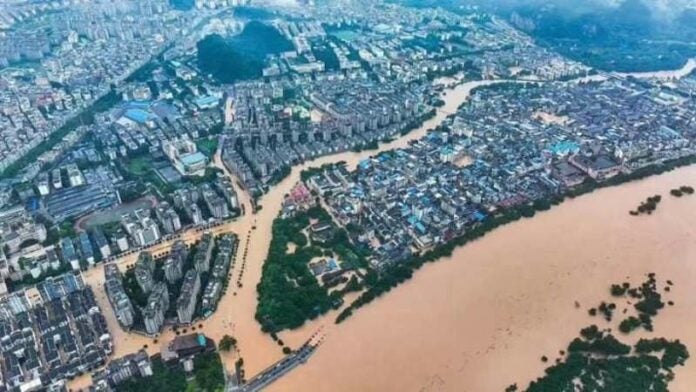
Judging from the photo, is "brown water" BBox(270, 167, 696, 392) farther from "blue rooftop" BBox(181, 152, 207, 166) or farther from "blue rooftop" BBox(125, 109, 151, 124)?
"blue rooftop" BBox(125, 109, 151, 124)

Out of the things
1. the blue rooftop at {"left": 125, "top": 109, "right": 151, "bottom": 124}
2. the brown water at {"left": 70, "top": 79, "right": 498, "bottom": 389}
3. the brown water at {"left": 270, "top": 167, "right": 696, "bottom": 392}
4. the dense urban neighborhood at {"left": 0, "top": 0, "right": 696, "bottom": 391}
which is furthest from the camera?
the blue rooftop at {"left": 125, "top": 109, "right": 151, "bottom": 124}

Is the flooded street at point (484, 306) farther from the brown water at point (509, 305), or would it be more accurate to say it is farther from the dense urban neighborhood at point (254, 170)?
the dense urban neighborhood at point (254, 170)

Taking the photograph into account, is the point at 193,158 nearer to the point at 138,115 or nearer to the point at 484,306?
the point at 138,115

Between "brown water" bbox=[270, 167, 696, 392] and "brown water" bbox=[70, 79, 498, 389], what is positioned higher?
"brown water" bbox=[270, 167, 696, 392]

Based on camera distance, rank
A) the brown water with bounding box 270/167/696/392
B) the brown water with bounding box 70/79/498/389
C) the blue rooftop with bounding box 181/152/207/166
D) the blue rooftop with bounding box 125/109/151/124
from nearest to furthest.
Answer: the brown water with bounding box 270/167/696/392, the brown water with bounding box 70/79/498/389, the blue rooftop with bounding box 181/152/207/166, the blue rooftop with bounding box 125/109/151/124

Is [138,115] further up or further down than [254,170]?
further down

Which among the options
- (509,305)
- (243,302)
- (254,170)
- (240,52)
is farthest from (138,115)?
(509,305)

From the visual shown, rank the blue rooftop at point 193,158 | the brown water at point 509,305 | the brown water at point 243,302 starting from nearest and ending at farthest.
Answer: the brown water at point 509,305 < the brown water at point 243,302 < the blue rooftop at point 193,158

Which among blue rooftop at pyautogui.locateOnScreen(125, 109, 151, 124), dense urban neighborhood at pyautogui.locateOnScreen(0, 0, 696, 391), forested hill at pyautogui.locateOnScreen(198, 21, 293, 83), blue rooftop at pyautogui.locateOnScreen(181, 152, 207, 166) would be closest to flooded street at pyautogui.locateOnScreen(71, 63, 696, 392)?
dense urban neighborhood at pyautogui.locateOnScreen(0, 0, 696, 391)

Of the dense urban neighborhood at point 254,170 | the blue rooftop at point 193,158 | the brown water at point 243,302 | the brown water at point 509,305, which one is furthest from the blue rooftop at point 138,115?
the brown water at point 509,305

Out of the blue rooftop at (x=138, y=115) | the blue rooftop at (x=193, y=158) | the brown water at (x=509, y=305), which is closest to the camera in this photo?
the brown water at (x=509, y=305)
